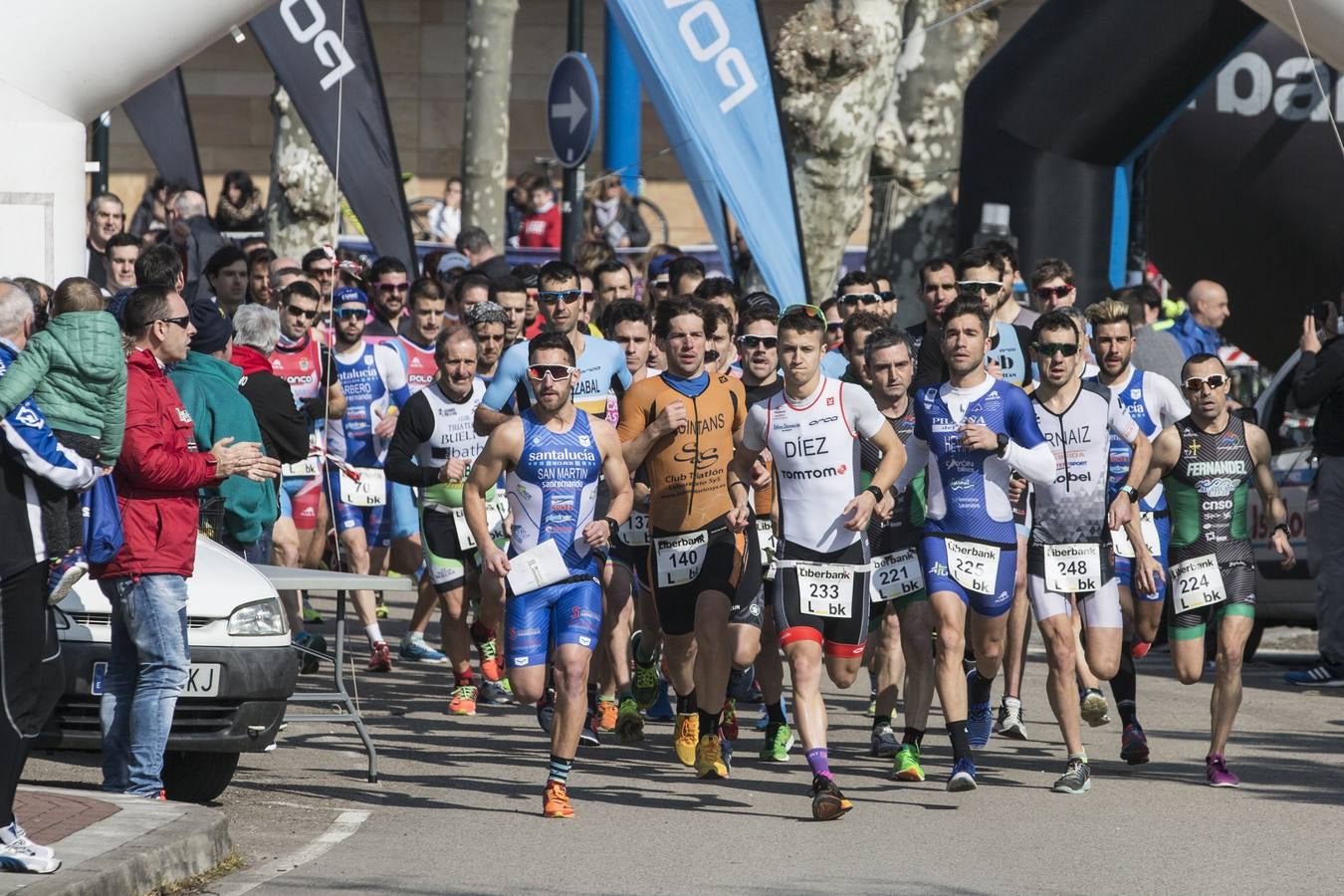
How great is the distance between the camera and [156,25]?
32.1ft

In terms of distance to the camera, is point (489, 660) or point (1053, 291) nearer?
point (1053, 291)

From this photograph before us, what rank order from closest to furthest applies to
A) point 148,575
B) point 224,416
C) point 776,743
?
1. point 148,575
2. point 224,416
3. point 776,743

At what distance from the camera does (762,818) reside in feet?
30.4

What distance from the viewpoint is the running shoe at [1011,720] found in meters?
11.7

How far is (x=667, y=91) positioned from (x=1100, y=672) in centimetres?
545

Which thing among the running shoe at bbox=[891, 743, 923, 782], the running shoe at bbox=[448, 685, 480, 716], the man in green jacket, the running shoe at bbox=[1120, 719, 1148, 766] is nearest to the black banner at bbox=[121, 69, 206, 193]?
the man in green jacket

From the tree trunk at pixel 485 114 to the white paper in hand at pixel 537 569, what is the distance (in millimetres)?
14931

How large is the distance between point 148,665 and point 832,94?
10.9 meters

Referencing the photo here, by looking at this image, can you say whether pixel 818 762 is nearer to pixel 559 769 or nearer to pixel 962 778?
pixel 962 778

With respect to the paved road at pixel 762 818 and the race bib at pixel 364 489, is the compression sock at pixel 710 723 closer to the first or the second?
the paved road at pixel 762 818

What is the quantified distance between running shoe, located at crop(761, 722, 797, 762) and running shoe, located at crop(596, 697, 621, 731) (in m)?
0.98

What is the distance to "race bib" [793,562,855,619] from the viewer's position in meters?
9.67

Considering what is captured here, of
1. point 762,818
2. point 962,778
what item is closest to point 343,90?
point 962,778

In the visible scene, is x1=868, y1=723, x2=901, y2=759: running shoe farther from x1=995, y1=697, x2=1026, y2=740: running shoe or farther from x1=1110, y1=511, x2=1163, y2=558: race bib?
x1=1110, y1=511, x2=1163, y2=558: race bib
